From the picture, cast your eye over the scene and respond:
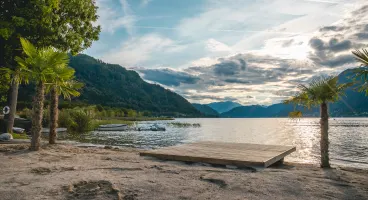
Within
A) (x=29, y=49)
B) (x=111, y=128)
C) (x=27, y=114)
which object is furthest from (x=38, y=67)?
(x=111, y=128)

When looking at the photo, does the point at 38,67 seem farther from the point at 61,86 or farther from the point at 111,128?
the point at 111,128

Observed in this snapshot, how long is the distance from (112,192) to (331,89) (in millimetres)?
8867

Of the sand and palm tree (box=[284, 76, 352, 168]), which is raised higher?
palm tree (box=[284, 76, 352, 168])

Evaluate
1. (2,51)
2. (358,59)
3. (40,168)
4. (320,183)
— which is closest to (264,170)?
(320,183)

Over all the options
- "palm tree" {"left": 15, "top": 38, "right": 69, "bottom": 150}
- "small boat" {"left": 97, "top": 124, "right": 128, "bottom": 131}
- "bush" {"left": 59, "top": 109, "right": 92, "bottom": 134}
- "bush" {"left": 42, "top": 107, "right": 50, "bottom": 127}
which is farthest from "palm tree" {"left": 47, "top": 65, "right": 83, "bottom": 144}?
"small boat" {"left": 97, "top": 124, "right": 128, "bottom": 131}

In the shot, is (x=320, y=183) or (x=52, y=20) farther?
(x=52, y=20)

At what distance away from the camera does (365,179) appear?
9.73 metres

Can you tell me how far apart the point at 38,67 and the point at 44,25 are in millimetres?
7335

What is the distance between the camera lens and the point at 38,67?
543 inches

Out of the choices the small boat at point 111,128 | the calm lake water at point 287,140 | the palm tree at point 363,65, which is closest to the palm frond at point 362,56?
the palm tree at point 363,65

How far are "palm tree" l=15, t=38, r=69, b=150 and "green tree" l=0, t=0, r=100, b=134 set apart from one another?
5708 mm

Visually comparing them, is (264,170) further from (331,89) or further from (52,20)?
(52,20)

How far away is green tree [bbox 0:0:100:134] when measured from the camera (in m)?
18.9

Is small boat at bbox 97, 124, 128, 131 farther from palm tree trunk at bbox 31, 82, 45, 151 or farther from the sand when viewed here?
the sand
